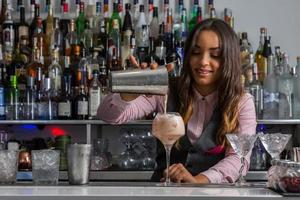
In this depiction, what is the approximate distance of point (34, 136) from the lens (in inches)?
121

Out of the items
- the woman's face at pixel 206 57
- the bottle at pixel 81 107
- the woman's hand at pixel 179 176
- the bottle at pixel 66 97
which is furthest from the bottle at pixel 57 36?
the woman's hand at pixel 179 176

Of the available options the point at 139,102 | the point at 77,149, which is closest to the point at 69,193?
the point at 77,149

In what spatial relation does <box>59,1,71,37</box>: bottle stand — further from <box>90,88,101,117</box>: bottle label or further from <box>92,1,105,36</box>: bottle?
<box>90,88,101,117</box>: bottle label

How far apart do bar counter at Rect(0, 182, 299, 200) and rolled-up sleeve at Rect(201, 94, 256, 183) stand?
1.20ft

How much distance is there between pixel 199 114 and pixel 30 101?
4.12 ft

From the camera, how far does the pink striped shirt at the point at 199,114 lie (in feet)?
5.51

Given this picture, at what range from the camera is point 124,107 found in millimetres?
1733

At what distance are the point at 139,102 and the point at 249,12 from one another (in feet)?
4.82

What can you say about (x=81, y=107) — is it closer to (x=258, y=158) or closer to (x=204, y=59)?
(x=258, y=158)

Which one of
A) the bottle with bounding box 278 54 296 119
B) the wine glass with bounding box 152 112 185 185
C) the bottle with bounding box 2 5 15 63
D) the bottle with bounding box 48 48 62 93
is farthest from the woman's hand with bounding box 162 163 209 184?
the bottle with bounding box 2 5 15 63

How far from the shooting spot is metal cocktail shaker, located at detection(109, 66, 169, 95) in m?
1.32

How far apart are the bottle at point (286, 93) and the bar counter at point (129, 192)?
1.60m

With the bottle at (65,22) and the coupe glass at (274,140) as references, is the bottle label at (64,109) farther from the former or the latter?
the coupe glass at (274,140)

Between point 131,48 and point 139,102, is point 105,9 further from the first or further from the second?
point 139,102
